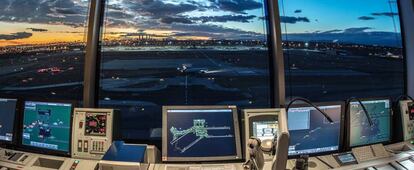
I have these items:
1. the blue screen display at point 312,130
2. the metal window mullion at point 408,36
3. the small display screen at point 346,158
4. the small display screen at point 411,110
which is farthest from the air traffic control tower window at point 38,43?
the metal window mullion at point 408,36

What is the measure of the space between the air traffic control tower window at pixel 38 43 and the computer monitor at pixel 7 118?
0.78 meters

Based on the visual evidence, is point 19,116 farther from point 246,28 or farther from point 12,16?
point 246,28

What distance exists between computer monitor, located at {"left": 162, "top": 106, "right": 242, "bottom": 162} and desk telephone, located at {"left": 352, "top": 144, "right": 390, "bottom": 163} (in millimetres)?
972

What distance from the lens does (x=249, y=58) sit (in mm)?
3541

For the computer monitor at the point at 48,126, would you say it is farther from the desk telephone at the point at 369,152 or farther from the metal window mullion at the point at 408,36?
the metal window mullion at the point at 408,36

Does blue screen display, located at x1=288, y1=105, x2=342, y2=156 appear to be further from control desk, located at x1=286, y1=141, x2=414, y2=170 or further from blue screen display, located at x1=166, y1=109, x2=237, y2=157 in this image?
blue screen display, located at x1=166, y1=109, x2=237, y2=157

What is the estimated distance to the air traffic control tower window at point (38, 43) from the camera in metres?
3.25

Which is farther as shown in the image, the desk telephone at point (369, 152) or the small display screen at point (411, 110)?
the small display screen at point (411, 110)

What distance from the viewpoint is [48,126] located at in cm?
230

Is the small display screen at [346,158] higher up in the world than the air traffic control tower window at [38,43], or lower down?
lower down

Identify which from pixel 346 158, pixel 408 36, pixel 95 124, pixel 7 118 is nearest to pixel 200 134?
pixel 95 124

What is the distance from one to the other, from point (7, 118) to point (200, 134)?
1594 mm

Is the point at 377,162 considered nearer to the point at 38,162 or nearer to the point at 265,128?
the point at 265,128

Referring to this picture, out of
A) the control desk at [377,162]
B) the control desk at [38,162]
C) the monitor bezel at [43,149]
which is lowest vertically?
the control desk at [377,162]
